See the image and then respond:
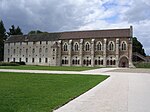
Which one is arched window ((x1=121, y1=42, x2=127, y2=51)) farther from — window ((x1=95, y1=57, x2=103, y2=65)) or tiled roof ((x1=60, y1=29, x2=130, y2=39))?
window ((x1=95, y1=57, x2=103, y2=65))

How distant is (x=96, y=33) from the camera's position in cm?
7706

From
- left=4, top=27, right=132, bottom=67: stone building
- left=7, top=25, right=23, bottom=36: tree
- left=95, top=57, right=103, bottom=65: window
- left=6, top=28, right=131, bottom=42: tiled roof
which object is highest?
left=7, top=25, right=23, bottom=36: tree

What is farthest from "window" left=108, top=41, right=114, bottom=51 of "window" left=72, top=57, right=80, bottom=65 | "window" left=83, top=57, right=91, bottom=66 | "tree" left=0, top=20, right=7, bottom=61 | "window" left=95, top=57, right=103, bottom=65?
"tree" left=0, top=20, right=7, bottom=61

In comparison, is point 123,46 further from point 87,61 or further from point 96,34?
point 87,61

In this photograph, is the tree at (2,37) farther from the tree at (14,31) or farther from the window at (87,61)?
the window at (87,61)

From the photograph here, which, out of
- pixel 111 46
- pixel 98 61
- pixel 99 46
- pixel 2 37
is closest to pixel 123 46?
pixel 111 46

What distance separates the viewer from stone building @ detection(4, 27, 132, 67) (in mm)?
71625

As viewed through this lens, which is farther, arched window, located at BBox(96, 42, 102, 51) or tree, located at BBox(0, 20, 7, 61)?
tree, located at BBox(0, 20, 7, 61)

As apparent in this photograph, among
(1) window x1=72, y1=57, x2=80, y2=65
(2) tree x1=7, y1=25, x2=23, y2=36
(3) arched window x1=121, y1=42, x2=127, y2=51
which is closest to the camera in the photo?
(3) arched window x1=121, y1=42, x2=127, y2=51

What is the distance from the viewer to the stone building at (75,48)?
7162 cm

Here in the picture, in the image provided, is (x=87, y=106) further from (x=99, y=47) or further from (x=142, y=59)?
(x=142, y=59)

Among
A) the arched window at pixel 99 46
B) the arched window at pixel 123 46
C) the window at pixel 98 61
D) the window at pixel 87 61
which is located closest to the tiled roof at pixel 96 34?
the arched window at pixel 99 46

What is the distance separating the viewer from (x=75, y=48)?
78.7 m

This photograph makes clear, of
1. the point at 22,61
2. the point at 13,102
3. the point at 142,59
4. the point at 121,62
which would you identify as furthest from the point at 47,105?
the point at 22,61
